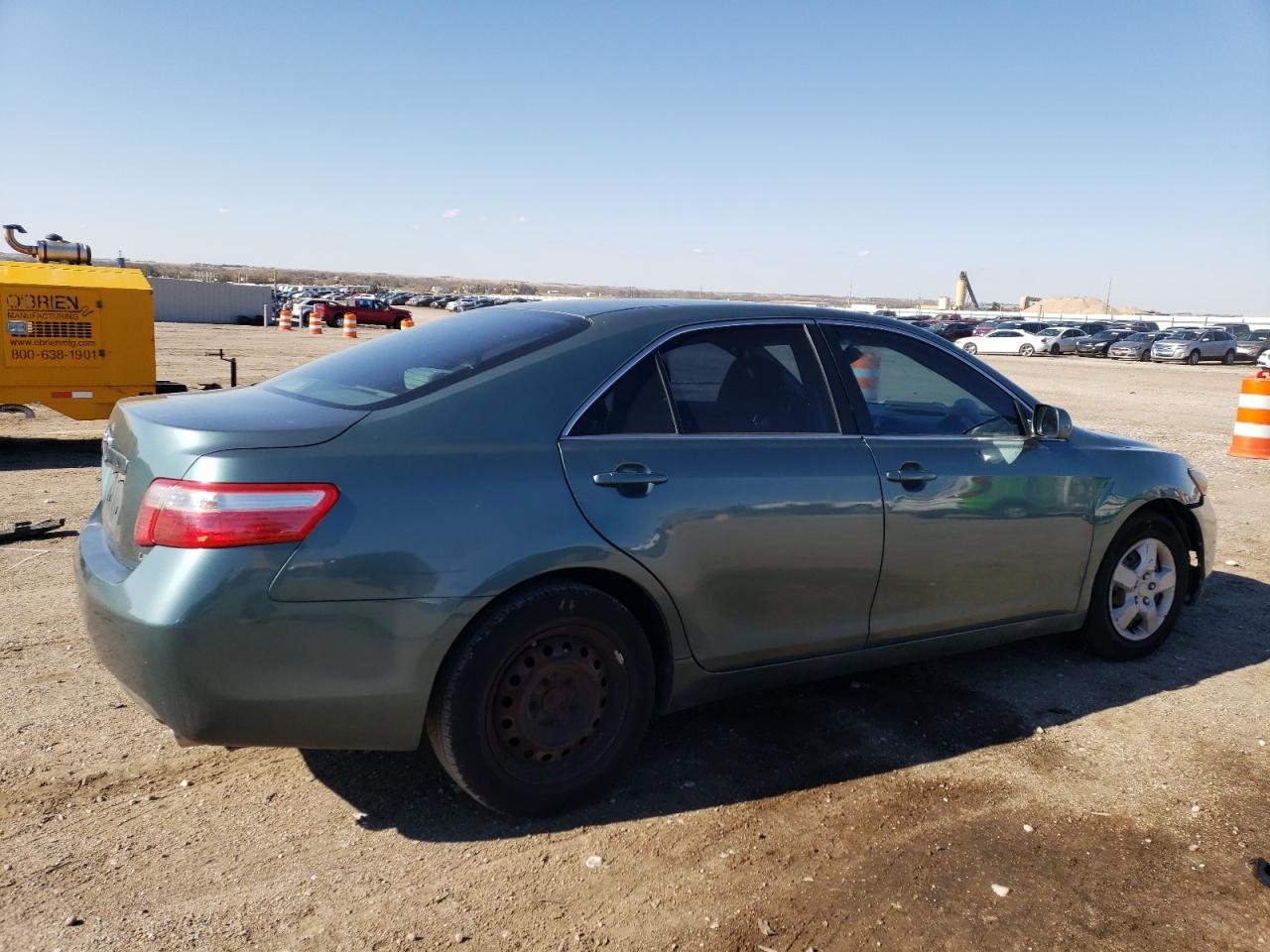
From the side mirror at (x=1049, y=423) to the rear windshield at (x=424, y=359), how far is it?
2.04 meters

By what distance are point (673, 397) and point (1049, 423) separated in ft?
5.89

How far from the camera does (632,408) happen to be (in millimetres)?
3574

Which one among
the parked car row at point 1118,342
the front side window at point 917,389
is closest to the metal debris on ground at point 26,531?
the front side window at point 917,389

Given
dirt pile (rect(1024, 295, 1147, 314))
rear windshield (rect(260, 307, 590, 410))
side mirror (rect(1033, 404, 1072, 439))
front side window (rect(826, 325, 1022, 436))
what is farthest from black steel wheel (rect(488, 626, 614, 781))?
dirt pile (rect(1024, 295, 1147, 314))

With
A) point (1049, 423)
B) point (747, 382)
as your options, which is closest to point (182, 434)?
point (747, 382)

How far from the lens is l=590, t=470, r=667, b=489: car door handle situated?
3.38 metres

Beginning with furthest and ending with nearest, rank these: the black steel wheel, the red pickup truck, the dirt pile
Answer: the dirt pile, the red pickup truck, the black steel wheel

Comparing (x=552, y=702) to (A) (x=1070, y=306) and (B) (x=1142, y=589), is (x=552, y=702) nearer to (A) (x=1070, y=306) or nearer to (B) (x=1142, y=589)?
(B) (x=1142, y=589)

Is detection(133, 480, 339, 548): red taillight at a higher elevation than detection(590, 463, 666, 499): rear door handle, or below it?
below

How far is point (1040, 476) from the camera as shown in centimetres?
445

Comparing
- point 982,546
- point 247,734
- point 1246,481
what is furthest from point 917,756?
point 1246,481

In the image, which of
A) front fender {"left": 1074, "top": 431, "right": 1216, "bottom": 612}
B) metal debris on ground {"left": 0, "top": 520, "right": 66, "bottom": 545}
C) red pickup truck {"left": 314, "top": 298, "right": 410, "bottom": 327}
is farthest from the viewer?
red pickup truck {"left": 314, "top": 298, "right": 410, "bottom": 327}

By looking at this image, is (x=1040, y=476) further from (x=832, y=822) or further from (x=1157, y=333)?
(x=1157, y=333)

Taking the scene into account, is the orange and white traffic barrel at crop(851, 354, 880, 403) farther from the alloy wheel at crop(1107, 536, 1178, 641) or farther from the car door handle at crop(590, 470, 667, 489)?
the alloy wheel at crop(1107, 536, 1178, 641)
